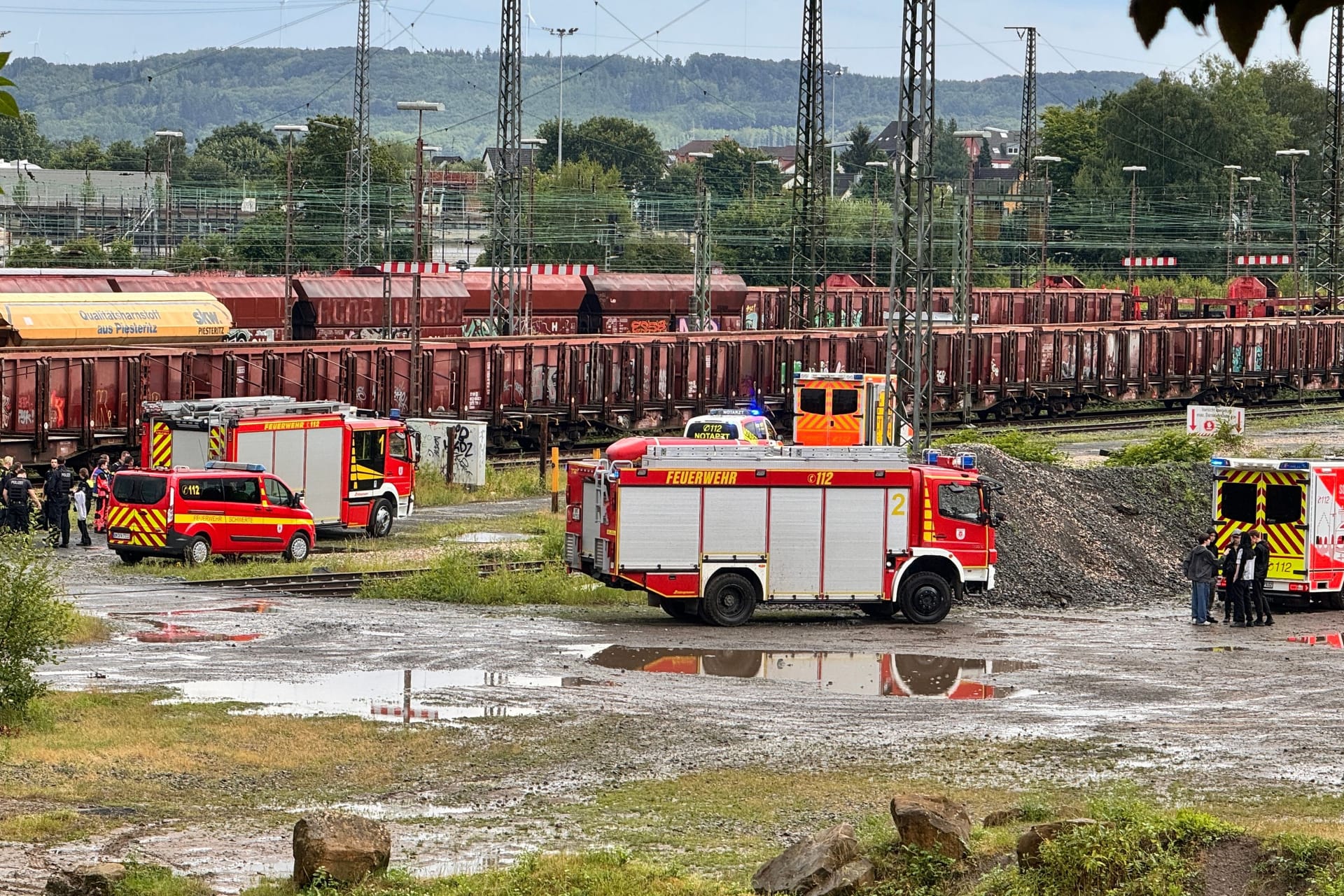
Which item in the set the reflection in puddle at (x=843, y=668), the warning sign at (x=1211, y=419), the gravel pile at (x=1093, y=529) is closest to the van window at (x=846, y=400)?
the gravel pile at (x=1093, y=529)

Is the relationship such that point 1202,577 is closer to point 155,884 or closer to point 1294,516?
point 1294,516

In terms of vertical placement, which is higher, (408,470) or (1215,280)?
(1215,280)

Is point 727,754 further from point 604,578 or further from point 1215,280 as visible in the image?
point 1215,280

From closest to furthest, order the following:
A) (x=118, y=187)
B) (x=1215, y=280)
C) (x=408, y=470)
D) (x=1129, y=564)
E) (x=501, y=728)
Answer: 1. (x=501, y=728)
2. (x=1129, y=564)
3. (x=408, y=470)
4. (x=1215, y=280)
5. (x=118, y=187)

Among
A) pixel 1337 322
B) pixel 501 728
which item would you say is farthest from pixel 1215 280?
pixel 501 728

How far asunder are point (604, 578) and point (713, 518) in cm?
186

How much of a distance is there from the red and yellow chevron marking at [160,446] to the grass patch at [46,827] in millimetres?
22430

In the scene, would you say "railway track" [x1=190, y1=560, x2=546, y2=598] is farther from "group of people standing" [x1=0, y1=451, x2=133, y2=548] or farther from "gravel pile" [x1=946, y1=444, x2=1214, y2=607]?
"gravel pile" [x1=946, y1=444, x2=1214, y2=607]

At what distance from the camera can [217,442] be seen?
33.9 meters

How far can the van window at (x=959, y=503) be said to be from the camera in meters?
25.8

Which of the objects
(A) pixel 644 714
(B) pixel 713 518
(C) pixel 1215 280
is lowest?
(A) pixel 644 714

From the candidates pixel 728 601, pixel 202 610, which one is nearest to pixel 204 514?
pixel 202 610

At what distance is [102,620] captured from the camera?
24.2 meters

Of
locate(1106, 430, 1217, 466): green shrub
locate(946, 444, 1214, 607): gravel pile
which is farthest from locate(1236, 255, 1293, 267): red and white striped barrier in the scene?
locate(946, 444, 1214, 607): gravel pile
